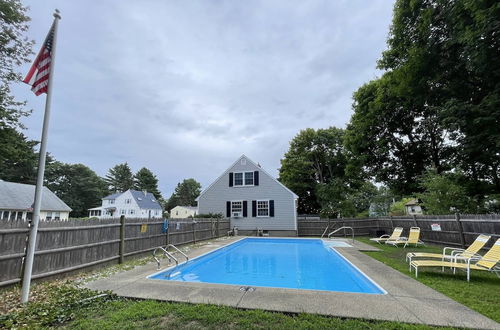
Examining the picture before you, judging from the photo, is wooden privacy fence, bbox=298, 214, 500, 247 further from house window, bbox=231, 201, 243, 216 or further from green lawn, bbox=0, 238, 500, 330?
green lawn, bbox=0, 238, 500, 330

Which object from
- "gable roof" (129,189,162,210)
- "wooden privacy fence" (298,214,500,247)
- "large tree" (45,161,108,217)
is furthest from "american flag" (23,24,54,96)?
"large tree" (45,161,108,217)

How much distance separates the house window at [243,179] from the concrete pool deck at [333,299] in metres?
14.5

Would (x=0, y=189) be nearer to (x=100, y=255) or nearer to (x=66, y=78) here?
(x=66, y=78)

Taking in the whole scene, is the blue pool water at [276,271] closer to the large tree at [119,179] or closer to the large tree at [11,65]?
the large tree at [11,65]

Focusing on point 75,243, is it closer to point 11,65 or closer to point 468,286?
point 468,286

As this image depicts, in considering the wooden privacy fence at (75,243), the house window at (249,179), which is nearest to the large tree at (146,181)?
the house window at (249,179)

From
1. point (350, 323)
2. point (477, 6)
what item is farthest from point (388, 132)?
point (350, 323)

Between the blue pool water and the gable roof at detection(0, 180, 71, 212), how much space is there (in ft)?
77.4

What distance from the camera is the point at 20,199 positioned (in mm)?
24047

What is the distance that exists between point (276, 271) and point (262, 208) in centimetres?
1139

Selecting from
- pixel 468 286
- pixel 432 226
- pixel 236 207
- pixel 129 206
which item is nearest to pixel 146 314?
pixel 468 286

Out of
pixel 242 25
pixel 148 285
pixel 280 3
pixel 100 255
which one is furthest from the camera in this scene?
pixel 242 25

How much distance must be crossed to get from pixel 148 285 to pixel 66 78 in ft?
29.6

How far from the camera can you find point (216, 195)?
20.4 metres
